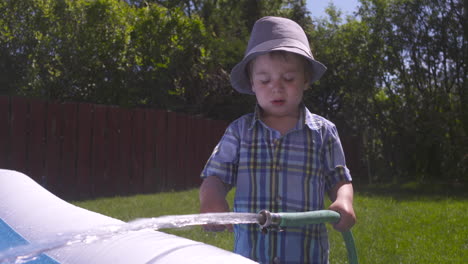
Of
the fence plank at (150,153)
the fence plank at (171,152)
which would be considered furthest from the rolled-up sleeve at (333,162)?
the fence plank at (171,152)

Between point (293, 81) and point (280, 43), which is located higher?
point (280, 43)

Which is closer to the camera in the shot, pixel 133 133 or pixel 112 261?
pixel 112 261

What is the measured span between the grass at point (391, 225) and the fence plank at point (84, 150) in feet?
4.38

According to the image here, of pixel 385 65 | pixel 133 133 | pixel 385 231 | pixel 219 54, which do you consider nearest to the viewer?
pixel 385 231

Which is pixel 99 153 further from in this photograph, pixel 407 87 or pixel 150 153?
pixel 407 87

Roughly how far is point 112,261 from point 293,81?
0.83 meters

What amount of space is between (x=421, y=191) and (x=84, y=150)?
5.92m

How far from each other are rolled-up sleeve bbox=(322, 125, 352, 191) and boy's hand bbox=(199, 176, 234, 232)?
34 centimetres

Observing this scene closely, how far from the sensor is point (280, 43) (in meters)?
1.55

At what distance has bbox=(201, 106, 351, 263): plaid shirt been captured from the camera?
156 centimetres

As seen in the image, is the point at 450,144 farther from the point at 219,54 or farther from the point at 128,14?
the point at 128,14

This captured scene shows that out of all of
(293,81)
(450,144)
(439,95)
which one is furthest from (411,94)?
(293,81)

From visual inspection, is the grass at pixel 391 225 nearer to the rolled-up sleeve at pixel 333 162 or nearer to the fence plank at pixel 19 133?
the fence plank at pixel 19 133

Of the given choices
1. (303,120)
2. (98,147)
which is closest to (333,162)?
(303,120)
